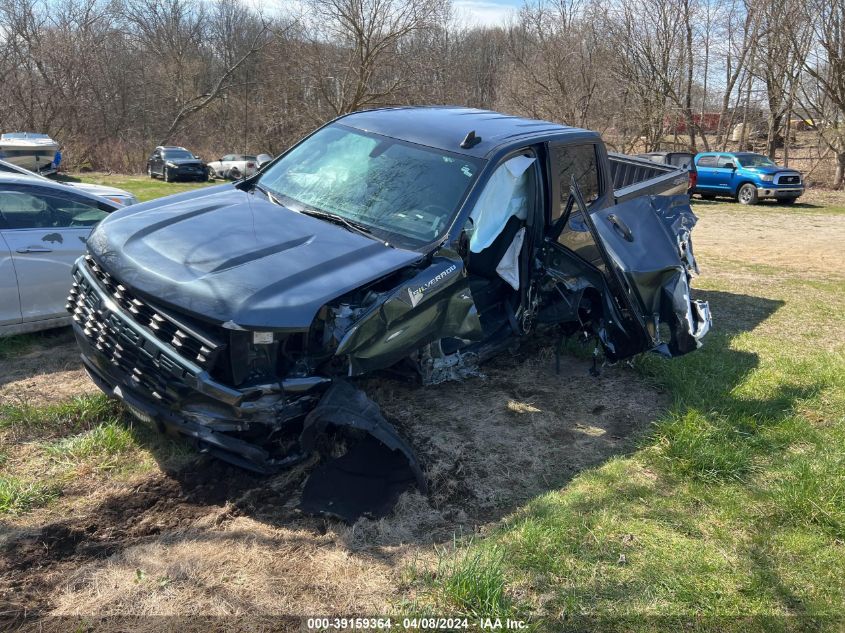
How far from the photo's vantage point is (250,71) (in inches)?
1586

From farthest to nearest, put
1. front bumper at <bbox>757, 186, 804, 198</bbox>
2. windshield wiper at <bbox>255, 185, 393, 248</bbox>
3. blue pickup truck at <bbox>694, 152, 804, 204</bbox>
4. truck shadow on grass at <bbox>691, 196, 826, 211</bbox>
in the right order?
1. blue pickup truck at <bbox>694, 152, 804, 204</bbox>
2. front bumper at <bbox>757, 186, 804, 198</bbox>
3. truck shadow on grass at <bbox>691, 196, 826, 211</bbox>
4. windshield wiper at <bbox>255, 185, 393, 248</bbox>

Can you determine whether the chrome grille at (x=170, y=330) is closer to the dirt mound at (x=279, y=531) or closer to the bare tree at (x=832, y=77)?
the dirt mound at (x=279, y=531)

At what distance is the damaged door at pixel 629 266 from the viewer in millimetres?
4679

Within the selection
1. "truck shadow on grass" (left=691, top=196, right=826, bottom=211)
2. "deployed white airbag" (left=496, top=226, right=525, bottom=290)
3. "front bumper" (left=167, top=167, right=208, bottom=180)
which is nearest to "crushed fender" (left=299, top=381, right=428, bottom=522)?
"deployed white airbag" (left=496, top=226, right=525, bottom=290)

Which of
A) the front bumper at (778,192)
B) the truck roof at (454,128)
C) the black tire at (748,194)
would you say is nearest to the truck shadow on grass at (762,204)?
the black tire at (748,194)

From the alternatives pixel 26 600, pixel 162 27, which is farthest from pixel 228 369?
pixel 162 27

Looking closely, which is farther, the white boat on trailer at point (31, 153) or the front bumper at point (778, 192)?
the white boat on trailer at point (31, 153)

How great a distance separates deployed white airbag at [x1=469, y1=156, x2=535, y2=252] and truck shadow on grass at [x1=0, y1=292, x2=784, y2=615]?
1221 mm

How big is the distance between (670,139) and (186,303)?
32.6m

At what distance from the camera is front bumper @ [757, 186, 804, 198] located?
19.8 metres

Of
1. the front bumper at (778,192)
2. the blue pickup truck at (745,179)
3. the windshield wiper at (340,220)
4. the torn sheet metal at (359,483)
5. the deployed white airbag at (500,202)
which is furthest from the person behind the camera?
the blue pickup truck at (745,179)

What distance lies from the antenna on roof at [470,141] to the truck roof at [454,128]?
18 millimetres

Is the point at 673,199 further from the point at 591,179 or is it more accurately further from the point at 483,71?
the point at 483,71

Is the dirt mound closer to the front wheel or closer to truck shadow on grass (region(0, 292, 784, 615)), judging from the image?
truck shadow on grass (region(0, 292, 784, 615))
